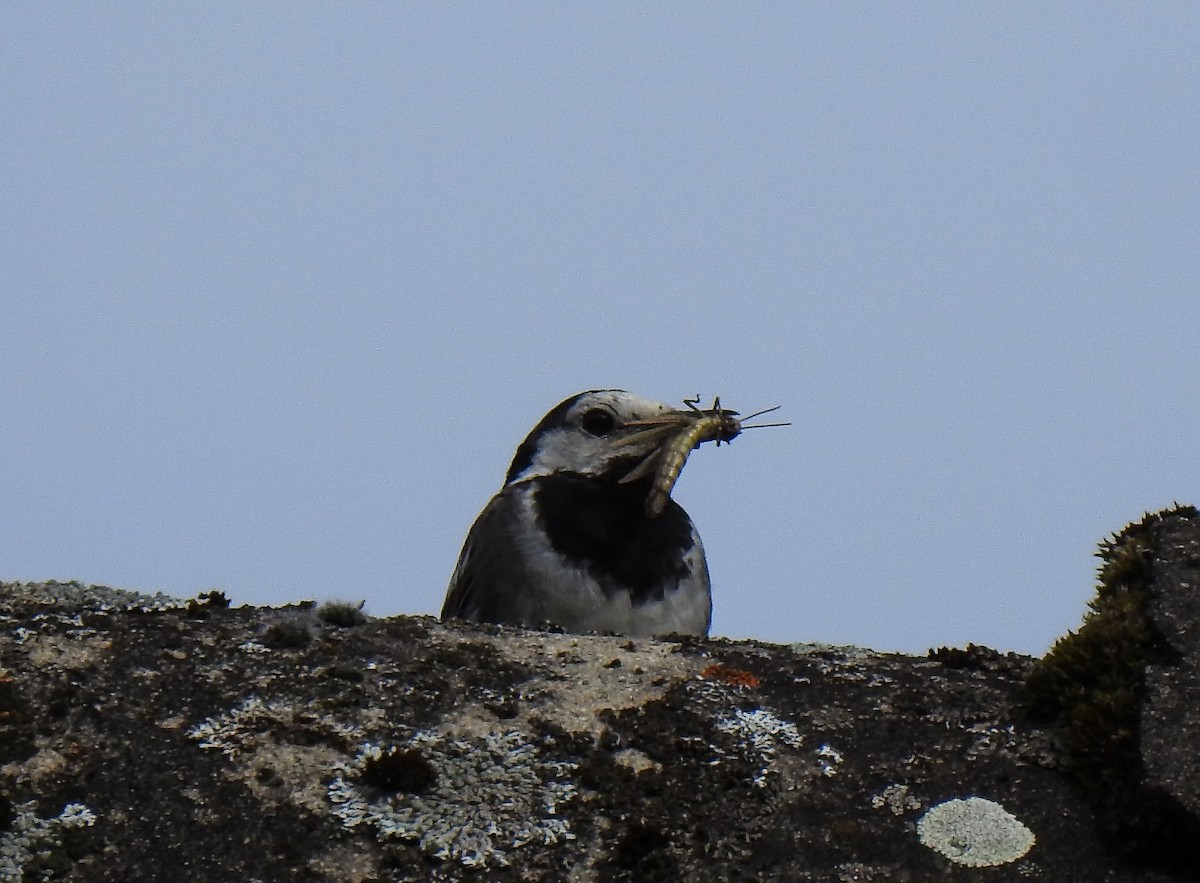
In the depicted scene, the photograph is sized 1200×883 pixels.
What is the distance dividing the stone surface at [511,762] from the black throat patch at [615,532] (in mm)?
2354

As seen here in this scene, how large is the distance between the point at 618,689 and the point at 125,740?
4.05 ft

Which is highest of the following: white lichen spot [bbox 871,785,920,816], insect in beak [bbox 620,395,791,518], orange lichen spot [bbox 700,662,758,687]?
insect in beak [bbox 620,395,791,518]

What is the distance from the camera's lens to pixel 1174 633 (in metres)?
3.56

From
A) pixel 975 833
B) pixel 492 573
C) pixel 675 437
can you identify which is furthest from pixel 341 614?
pixel 675 437

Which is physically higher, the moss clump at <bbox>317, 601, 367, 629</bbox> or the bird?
→ the bird

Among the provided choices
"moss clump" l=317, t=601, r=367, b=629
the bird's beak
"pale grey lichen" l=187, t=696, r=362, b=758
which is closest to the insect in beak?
the bird's beak

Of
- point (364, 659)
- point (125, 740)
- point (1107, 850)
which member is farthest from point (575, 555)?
point (1107, 850)

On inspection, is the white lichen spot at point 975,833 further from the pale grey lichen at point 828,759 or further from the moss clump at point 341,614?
the moss clump at point 341,614

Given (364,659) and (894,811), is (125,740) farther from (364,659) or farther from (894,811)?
(894,811)

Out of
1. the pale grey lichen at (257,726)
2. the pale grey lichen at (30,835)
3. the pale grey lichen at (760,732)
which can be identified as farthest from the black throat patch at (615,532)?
the pale grey lichen at (30,835)

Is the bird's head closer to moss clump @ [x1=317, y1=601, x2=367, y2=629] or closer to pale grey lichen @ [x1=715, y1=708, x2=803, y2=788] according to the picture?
moss clump @ [x1=317, y1=601, x2=367, y2=629]

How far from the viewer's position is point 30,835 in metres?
3.24

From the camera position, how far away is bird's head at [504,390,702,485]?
747cm

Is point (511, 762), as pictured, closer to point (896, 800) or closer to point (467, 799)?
point (467, 799)
